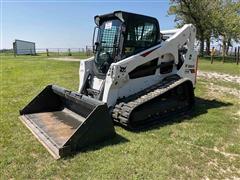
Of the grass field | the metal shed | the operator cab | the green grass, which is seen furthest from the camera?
the metal shed

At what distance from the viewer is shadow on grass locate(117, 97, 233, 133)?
587cm

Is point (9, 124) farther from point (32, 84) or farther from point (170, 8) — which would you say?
point (170, 8)

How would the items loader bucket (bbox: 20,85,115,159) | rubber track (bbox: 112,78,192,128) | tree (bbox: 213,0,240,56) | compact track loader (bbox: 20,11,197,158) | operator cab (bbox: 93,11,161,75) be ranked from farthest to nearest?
tree (bbox: 213,0,240,56) < operator cab (bbox: 93,11,161,75) < compact track loader (bbox: 20,11,197,158) < rubber track (bbox: 112,78,192,128) < loader bucket (bbox: 20,85,115,159)

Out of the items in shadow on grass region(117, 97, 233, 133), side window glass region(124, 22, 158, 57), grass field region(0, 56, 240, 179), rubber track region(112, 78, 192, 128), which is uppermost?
side window glass region(124, 22, 158, 57)

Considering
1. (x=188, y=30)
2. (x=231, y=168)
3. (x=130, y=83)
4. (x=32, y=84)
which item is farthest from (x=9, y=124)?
(x=32, y=84)

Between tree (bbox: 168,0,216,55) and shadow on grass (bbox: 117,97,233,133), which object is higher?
tree (bbox: 168,0,216,55)

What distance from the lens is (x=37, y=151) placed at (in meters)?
4.53

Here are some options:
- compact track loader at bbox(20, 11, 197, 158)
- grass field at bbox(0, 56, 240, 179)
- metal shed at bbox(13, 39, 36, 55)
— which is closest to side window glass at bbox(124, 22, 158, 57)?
compact track loader at bbox(20, 11, 197, 158)

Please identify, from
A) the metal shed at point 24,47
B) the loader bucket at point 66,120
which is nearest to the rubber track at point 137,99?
the loader bucket at point 66,120

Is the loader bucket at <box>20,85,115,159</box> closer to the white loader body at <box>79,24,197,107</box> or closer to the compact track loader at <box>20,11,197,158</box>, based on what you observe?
the compact track loader at <box>20,11,197,158</box>

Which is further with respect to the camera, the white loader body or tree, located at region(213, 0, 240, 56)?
tree, located at region(213, 0, 240, 56)

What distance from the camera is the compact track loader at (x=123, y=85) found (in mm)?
5520

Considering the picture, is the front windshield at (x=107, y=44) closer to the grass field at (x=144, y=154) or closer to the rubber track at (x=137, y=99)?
the rubber track at (x=137, y=99)

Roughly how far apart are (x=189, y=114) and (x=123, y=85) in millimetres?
1888
